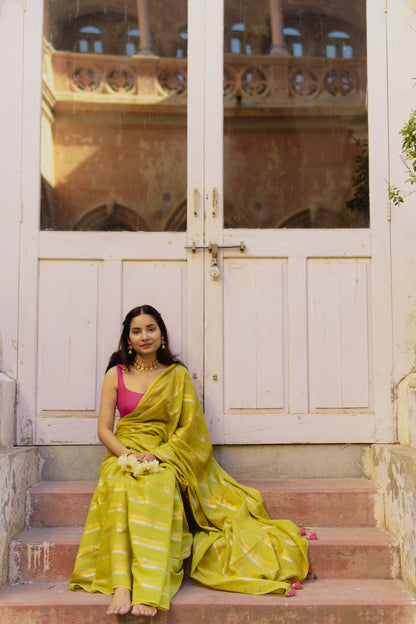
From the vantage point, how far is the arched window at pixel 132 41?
144 inches

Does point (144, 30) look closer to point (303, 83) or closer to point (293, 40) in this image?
point (293, 40)

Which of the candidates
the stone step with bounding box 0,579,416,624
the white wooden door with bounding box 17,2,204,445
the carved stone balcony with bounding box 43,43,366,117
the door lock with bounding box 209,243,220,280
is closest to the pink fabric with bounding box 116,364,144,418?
the white wooden door with bounding box 17,2,204,445

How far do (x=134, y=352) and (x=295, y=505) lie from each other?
113 centimetres

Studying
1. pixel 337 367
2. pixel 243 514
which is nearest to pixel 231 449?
pixel 243 514

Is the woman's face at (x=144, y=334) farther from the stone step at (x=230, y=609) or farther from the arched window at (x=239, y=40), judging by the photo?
the arched window at (x=239, y=40)

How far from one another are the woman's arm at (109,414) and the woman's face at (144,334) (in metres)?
0.18

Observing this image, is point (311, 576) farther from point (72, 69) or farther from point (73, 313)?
point (72, 69)

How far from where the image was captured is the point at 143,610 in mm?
2449

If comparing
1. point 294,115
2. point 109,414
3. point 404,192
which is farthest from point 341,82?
point 109,414

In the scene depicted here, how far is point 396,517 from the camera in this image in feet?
9.91

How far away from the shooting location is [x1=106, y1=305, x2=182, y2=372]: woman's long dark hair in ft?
11.0

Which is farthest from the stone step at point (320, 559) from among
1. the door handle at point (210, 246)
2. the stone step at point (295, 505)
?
the door handle at point (210, 246)

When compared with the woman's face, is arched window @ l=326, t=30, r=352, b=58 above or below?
above

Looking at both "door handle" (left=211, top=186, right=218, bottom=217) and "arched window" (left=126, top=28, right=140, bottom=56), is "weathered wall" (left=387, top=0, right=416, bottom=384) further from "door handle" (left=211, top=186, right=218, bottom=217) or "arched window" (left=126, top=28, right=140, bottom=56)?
"arched window" (left=126, top=28, right=140, bottom=56)
